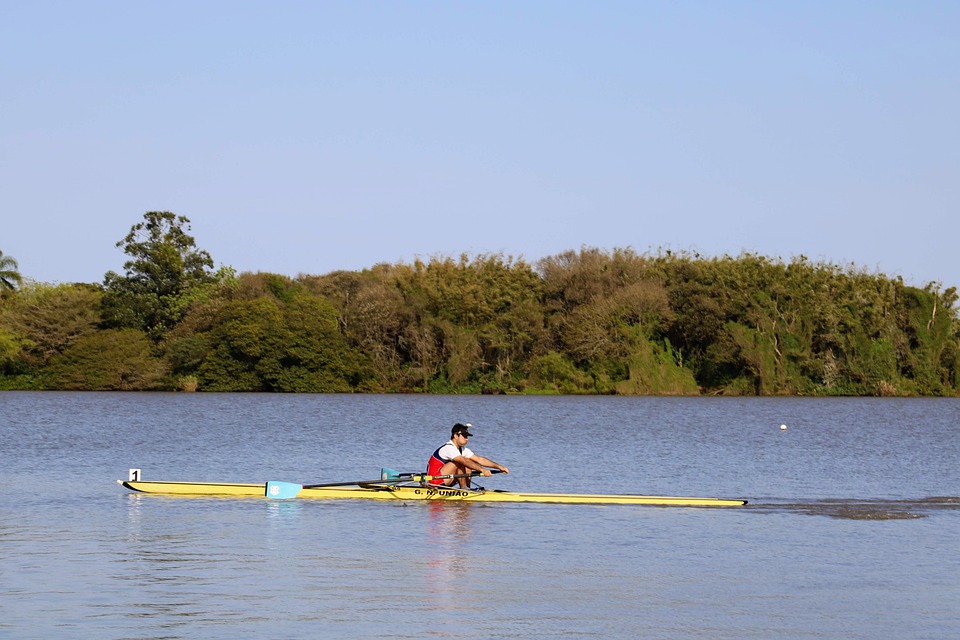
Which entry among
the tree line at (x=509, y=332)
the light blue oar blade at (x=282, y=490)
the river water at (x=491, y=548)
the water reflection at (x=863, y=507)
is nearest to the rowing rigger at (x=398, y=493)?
the light blue oar blade at (x=282, y=490)

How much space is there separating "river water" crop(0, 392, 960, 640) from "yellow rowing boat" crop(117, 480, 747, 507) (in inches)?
7.4

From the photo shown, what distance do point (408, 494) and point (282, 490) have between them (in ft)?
7.16

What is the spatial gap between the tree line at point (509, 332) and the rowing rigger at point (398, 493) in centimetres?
5960

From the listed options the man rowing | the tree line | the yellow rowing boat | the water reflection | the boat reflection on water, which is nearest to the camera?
the boat reflection on water

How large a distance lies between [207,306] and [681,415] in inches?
1549

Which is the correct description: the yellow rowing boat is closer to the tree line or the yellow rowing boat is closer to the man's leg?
the man's leg

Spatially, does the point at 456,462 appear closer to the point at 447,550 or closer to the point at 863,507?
the point at 447,550

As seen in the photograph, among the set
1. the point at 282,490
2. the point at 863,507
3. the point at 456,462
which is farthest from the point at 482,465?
the point at 863,507

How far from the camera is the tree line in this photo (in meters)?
82.5

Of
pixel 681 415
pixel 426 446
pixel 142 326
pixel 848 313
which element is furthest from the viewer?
pixel 142 326

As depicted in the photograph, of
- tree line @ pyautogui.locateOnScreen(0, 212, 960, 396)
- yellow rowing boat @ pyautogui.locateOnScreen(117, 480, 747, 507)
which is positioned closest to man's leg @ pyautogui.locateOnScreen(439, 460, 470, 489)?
yellow rowing boat @ pyautogui.locateOnScreen(117, 480, 747, 507)

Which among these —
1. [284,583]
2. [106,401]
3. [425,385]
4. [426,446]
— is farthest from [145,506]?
[425,385]

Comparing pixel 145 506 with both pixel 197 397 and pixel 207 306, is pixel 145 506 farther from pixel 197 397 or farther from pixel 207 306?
pixel 207 306

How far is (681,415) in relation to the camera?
59.1 m
